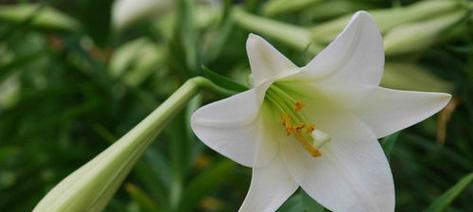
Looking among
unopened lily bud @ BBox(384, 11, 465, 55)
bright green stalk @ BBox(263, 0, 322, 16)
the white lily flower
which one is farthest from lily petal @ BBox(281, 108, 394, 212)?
bright green stalk @ BBox(263, 0, 322, 16)

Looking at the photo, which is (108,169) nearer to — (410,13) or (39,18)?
(410,13)

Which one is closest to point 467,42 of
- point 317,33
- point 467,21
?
point 467,21

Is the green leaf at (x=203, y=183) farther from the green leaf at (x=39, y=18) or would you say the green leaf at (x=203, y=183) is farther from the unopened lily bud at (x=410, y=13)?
the green leaf at (x=39, y=18)

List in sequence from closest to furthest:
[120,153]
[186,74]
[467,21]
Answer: [120,153] → [467,21] → [186,74]

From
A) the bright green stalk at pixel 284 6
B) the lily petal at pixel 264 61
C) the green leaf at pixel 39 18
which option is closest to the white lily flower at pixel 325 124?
the lily petal at pixel 264 61

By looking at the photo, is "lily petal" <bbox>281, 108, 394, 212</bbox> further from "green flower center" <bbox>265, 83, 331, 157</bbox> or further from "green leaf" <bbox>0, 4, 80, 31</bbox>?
"green leaf" <bbox>0, 4, 80, 31</bbox>

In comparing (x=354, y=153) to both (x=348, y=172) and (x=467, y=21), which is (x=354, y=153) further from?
(x=467, y=21)
